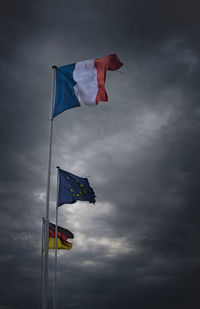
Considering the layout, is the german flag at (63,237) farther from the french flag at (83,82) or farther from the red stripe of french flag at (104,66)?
the red stripe of french flag at (104,66)

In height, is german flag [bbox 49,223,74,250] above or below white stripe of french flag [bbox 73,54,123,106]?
below

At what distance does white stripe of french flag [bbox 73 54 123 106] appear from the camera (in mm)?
22844

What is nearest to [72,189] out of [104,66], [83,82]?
[83,82]

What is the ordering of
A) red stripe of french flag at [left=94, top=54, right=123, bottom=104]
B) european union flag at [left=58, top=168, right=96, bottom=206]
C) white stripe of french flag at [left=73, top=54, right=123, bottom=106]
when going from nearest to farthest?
1. white stripe of french flag at [left=73, top=54, right=123, bottom=106]
2. red stripe of french flag at [left=94, top=54, right=123, bottom=104]
3. european union flag at [left=58, top=168, right=96, bottom=206]

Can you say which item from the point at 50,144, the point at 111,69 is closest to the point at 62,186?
the point at 50,144

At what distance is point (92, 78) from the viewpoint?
23516 millimetres

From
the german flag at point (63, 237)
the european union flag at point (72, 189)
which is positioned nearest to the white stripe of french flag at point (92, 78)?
the european union flag at point (72, 189)

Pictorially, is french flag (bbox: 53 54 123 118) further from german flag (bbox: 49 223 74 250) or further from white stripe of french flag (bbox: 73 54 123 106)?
german flag (bbox: 49 223 74 250)

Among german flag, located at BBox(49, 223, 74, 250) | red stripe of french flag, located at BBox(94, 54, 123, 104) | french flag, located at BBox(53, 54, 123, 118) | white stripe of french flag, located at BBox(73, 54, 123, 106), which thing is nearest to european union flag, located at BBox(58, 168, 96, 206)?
german flag, located at BBox(49, 223, 74, 250)

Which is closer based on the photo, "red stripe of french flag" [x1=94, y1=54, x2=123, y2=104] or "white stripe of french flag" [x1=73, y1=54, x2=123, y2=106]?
"white stripe of french flag" [x1=73, y1=54, x2=123, y2=106]

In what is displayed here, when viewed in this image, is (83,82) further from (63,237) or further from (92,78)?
(63,237)

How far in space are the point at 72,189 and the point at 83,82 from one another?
36.6ft

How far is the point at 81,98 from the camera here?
75.4ft

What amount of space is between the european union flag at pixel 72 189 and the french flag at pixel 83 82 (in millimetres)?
9325
